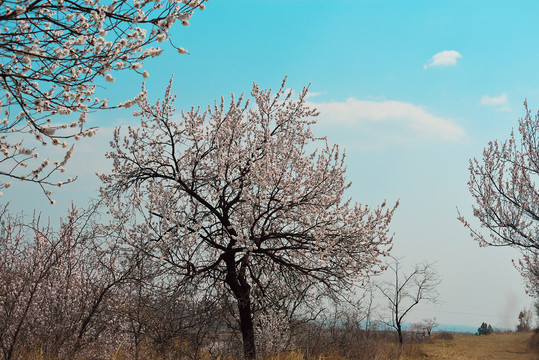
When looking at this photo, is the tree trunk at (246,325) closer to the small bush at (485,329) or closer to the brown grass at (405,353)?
the brown grass at (405,353)

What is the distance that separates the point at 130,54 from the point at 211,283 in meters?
6.91

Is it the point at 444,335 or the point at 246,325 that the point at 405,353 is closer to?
the point at 246,325

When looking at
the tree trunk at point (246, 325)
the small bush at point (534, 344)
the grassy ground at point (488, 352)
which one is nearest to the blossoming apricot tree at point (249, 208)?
the tree trunk at point (246, 325)

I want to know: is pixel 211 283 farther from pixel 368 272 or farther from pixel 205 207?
pixel 368 272

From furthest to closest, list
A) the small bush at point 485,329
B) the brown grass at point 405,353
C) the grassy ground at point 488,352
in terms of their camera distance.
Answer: the small bush at point 485,329 → the grassy ground at point 488,352 → the brown grass at point 405,353

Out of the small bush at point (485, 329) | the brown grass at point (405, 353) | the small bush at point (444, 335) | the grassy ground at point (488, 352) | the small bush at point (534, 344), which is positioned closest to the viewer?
the brown grass at point (405, 353)

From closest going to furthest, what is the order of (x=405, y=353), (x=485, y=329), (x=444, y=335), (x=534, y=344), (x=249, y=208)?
(x=249, y=208)
(x=405, y=353)
(x=534, y=344)
(x=444, y=335)
(x=485, y=329)

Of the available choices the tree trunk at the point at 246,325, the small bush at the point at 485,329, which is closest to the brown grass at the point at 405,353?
the tree trunk at the point at 246,325

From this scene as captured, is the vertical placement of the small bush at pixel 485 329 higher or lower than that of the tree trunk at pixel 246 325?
lower

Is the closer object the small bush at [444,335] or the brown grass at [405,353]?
the brown grass at [405,353]

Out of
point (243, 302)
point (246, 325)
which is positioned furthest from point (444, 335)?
point (243, 302)

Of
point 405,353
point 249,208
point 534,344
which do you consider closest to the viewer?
point 249,208

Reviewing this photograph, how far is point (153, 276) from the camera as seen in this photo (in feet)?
31.2

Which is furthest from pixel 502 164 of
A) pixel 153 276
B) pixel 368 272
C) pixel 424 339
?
pixel 424 339
